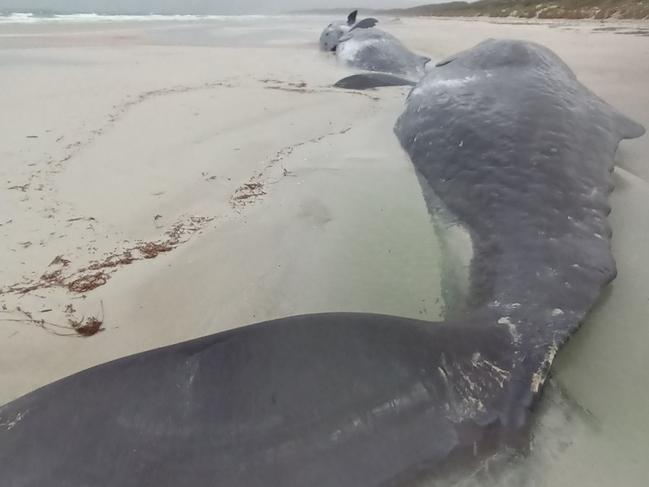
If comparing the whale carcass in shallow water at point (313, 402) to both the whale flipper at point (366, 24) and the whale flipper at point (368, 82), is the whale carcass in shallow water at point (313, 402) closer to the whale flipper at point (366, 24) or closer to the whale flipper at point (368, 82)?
the whale flipper at point (368, 82)

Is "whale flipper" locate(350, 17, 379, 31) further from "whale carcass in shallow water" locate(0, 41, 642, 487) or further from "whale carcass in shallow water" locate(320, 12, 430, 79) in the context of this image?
"whale carcass in shallow water" locate(0, 41, 642, 487)

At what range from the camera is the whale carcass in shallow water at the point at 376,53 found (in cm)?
776

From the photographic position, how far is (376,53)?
8344mm

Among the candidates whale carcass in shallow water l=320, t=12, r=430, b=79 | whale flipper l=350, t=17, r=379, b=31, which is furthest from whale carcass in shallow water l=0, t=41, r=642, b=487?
whale flipper l=350, t=17, r=379, b=31

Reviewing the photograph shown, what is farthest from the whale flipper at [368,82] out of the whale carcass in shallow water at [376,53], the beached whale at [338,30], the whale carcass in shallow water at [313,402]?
the whale carcass in shallow water at [313,402]

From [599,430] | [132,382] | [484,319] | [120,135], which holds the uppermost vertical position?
[132,382]

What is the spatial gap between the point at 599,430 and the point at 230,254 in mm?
1540

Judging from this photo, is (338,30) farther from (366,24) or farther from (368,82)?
(368,82)

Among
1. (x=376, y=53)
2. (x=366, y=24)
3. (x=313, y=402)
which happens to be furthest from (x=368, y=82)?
(x=313, y=402)

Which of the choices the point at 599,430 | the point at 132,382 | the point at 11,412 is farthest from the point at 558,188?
the point at 11,412

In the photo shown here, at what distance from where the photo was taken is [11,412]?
1054 millimetres

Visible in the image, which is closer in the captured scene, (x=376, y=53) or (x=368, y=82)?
(x=368, y=82)

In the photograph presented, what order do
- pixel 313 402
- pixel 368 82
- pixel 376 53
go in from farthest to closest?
pixel 376 53
pixel 368 82
pixel 313 402

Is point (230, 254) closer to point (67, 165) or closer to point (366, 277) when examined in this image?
point (366, 277)
